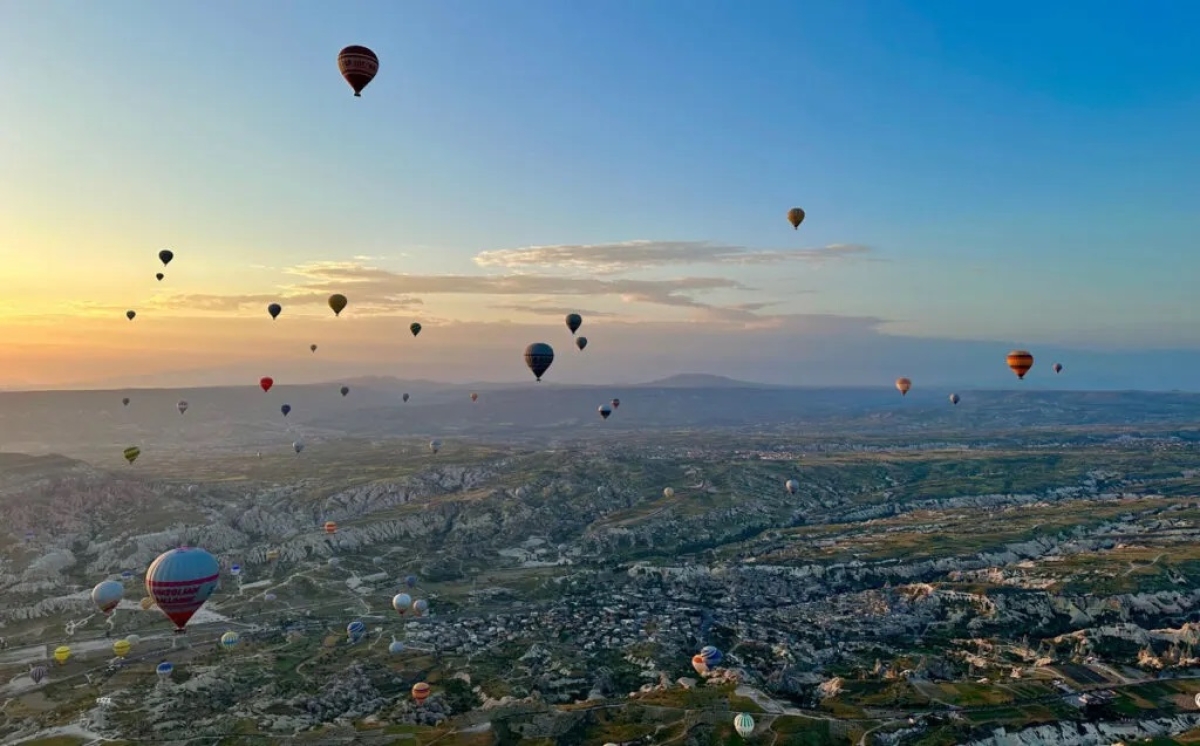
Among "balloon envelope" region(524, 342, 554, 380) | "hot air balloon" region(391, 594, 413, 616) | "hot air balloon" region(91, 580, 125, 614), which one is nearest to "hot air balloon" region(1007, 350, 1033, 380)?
"balloon envelope" region(524, 342, 554, 380)

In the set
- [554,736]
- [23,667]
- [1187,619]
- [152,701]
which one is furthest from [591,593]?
[1187,619]

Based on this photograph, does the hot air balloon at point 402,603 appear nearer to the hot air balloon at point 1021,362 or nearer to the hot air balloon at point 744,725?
the hot air balloon at point 744,725

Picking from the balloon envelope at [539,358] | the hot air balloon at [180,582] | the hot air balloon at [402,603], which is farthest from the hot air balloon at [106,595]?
the balloon envelope at [539,358]

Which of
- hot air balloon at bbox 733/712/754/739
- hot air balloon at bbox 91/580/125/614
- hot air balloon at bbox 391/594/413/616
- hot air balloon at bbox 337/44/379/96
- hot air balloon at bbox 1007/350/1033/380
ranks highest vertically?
hot air balloon at bbox 337/44/379/96

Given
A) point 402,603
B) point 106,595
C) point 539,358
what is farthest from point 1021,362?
→ point 106,595

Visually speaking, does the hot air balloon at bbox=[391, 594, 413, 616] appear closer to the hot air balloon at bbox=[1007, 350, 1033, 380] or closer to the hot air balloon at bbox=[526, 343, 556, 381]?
the hot air balloon at bbox=[526, 343, 556, 381]

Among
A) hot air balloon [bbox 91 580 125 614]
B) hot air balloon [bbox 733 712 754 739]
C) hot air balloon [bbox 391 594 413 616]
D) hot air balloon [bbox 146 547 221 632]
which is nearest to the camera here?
hot air balloon [bbox 146 547 221 632]

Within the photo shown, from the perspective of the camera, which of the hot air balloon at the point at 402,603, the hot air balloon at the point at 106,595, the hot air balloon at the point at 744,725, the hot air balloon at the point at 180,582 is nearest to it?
the hot air balloon at the point at 180,582
